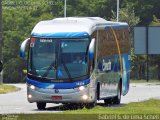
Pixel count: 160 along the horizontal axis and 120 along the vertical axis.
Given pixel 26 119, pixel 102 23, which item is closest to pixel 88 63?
pixel 102 23

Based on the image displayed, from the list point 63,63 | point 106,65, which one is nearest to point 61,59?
point 63,63

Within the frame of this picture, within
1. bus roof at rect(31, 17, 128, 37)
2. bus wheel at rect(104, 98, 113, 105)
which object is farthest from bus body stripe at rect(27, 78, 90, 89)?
bus wheel at rect(104, 98, 113, 105)

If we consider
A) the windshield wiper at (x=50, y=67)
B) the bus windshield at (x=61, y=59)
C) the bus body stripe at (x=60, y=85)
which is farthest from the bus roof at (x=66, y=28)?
the bus body stripe at (x=60, y=85)

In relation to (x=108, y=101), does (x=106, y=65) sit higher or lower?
higher

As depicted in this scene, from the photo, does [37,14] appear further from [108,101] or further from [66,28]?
[66,28]

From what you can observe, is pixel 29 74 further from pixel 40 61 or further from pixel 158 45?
pixel 158 45

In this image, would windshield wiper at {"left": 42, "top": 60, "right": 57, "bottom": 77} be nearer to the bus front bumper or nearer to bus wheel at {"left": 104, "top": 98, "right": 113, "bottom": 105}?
the bus front bumper

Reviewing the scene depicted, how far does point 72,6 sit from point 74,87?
6611 centimetres

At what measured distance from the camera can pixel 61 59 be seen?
2661cm

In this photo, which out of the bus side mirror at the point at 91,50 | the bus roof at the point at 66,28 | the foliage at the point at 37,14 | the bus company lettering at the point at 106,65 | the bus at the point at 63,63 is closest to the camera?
the bus side mirror at the point at 91,50

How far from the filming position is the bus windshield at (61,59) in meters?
26.5

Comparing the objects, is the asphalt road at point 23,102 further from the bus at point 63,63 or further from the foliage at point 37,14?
the foliage at point 37,14

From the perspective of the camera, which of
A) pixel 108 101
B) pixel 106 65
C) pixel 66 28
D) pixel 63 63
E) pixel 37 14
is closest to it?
pixel 63 63

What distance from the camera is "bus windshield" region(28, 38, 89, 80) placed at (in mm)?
26547
